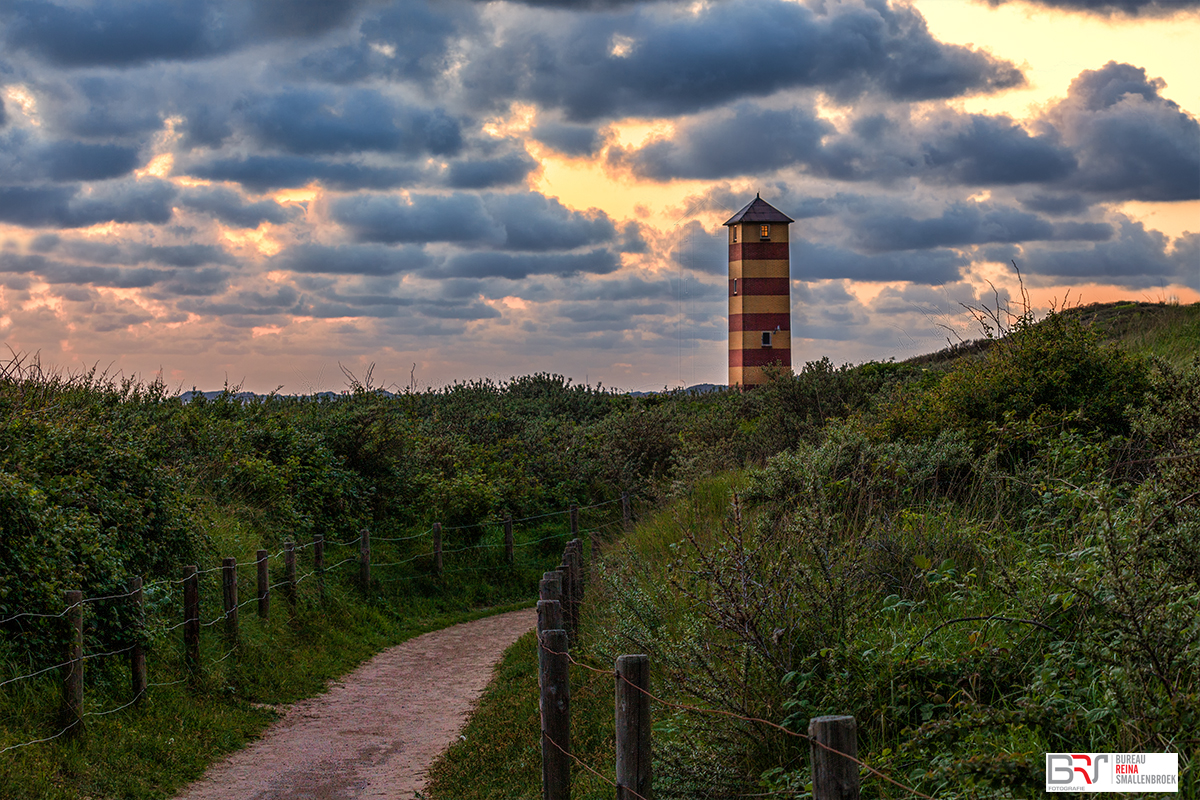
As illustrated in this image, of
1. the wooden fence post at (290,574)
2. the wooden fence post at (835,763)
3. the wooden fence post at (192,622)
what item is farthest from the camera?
the wooden fence post at (290,574)

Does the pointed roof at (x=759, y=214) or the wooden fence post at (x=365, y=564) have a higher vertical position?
the pointed roof at (x=759, y=214)

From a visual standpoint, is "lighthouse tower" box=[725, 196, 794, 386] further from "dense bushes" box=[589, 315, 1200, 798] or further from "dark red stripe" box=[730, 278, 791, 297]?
"dense bushes" box=[589, 315, 1200, 798]

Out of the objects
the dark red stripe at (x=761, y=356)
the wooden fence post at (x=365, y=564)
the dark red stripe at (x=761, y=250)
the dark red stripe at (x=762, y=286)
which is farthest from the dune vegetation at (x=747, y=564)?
the dark red stripe at (x=761, y=250)

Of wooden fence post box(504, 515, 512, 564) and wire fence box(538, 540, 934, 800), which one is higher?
wire fence box(538, 540, 934, 800)

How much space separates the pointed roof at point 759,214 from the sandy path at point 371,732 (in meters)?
29.9

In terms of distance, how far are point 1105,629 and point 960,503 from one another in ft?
16.5

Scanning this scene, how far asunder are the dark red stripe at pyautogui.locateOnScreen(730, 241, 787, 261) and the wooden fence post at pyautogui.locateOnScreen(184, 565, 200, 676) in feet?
109

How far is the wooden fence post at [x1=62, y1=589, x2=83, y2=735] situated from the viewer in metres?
8.21

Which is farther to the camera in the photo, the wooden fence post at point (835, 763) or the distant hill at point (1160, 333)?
the distant hill at point (1160, 333)

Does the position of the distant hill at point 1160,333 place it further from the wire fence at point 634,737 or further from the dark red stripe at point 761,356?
the dark red stripe at point 761,356

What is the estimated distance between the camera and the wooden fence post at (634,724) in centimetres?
457

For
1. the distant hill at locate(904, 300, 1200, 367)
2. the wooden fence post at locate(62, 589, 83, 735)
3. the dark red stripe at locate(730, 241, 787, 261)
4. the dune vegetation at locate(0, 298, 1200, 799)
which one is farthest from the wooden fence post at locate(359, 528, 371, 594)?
the dark red stripe at locate(730, 241, 787, 261)

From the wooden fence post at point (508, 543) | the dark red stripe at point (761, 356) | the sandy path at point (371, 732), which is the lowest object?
the sandy path at point (371, 732)

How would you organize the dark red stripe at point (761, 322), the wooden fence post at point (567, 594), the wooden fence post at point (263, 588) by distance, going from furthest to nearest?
the dark red stripe at point (761, 322) → the wooden fence post at point (263, 588) → the wooden fence post at point (567, 594)
